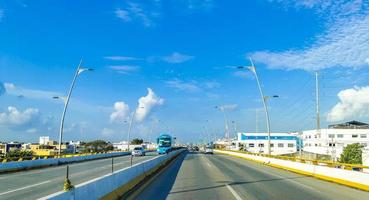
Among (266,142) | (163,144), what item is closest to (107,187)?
(163,144)

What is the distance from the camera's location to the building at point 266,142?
165 meters

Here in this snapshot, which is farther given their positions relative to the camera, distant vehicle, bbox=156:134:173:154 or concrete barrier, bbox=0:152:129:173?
distant vehicle, bbox=156:134:173:154

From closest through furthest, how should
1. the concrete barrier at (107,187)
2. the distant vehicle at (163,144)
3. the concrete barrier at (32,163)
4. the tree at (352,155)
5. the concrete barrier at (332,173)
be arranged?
1. the concrete barrier at (107,187)
2. the concrete barrier at (332,173)
3. the concrete barrier at (32,163)
4. the distant vehicle at (163,144)
5. the tree at (352,155)

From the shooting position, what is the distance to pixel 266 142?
554 feet

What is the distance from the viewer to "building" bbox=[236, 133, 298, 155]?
16466cm

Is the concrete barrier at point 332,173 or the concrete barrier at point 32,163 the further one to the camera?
the concrete barrier at point 32,163

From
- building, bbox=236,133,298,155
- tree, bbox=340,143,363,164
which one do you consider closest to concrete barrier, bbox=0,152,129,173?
tree, bbox=340,143,363,164

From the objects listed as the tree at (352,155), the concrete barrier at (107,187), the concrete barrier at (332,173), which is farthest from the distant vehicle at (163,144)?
the concrete barrier at (107,187)

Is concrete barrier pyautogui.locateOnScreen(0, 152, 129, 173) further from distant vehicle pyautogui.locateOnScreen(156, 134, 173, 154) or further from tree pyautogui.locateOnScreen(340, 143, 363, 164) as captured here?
tree pyautogui.locateOnScreen(340, 143, 363, 164)

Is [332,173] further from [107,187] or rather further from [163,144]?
[163,144]

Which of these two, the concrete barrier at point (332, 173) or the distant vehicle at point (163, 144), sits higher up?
the distant vehicle at point (163, 144)

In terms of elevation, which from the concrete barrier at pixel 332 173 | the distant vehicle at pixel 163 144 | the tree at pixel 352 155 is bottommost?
the tree at pixel 352 155

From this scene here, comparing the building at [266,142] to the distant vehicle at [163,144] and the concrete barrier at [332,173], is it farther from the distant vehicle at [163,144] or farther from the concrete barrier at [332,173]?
the concrete barrier at [332,173]

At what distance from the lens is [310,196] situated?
15.0 meters
